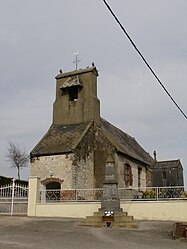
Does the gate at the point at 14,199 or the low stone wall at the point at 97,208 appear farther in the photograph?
the gate at the point at 14,199

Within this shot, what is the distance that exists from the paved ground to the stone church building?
6442 millimetres

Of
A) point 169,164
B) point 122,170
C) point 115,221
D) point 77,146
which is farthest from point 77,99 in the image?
point 115,221

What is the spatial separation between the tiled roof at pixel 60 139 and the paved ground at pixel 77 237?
7156 mm

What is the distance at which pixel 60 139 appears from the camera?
21453mm

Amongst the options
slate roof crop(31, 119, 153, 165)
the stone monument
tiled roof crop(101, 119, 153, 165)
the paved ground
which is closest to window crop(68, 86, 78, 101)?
slate roof crop(31, 119, 153, 165)

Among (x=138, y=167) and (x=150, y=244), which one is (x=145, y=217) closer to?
(x=150, y=244)

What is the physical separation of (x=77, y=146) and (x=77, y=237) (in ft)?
33.6

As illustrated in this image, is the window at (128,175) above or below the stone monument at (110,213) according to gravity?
above

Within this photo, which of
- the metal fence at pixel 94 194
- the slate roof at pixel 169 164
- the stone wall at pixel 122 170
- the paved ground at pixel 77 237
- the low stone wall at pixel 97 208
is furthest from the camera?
the slate roof at pixel 169 164

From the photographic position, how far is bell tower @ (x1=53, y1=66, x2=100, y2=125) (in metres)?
22.7

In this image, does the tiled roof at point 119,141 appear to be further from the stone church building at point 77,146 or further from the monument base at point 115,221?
the monument base at point 115,221

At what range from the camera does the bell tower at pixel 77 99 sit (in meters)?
22.7

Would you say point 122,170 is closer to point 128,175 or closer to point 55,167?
point 128,175

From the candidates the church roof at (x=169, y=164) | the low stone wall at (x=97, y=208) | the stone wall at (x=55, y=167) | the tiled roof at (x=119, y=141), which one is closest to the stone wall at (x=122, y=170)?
the tiled roof at (x=119, y=141)
